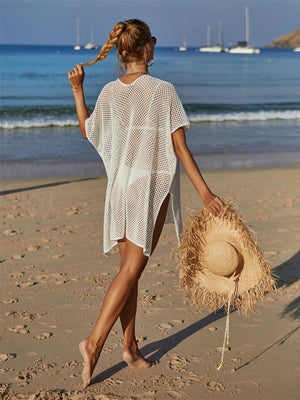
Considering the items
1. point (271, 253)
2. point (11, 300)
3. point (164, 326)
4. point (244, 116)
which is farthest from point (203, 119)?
point (164, 326)

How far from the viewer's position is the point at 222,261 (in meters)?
3.24

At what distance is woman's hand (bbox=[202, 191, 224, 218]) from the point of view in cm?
304

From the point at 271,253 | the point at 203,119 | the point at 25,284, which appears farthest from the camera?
the point at 203,119

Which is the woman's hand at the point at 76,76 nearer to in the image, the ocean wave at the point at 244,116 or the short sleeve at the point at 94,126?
the short sleeve at the point at 94,126

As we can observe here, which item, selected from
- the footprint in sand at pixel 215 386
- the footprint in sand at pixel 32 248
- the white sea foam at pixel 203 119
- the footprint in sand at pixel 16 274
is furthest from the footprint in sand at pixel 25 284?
the white sea foam at pixel 203 119

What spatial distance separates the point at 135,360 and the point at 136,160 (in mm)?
1172

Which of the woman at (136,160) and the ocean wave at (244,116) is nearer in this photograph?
the woman at (136,160)

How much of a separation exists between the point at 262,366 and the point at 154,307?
1.10 meters

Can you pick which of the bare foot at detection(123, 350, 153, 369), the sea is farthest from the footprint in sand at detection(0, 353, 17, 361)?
the sea

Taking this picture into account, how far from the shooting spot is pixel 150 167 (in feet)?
9.83

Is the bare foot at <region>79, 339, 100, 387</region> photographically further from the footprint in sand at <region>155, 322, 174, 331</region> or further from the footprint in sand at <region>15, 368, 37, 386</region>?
the footprint in sand at <region>155, 322, 174, 331</region>

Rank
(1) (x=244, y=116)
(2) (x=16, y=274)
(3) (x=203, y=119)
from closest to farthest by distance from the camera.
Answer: (2) (x=16, y=274) < (3) (x=203, y=119) < (1) (x=244, y=116)

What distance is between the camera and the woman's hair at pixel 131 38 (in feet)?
9.57

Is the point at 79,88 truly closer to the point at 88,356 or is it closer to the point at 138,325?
the point at 88,356
